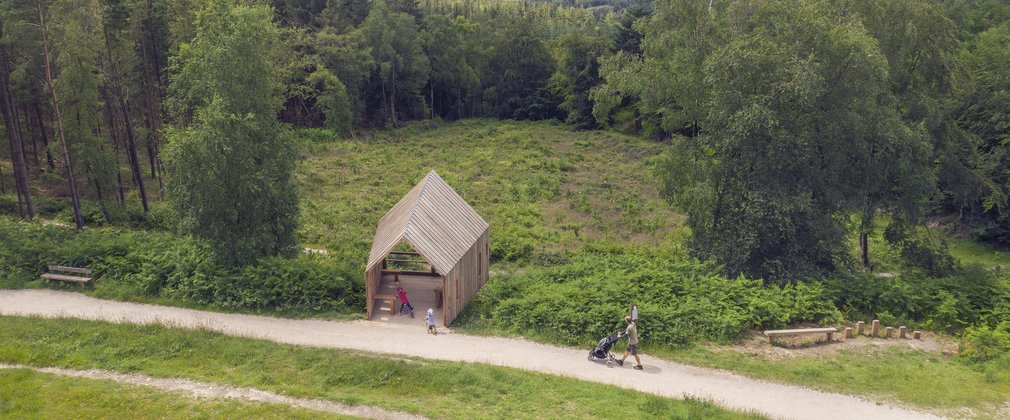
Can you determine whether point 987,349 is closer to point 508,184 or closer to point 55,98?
point 508,184

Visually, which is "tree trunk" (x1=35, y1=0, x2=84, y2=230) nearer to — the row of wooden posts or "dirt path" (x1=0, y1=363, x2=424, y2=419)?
"dirt path" (x1=0, y1=363, x2=424, y2=419)

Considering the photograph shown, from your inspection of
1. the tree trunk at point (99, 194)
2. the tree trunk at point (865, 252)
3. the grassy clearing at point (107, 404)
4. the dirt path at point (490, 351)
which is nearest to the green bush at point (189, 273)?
the dirt path at point (490, 351)

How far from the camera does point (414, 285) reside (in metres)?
23.4

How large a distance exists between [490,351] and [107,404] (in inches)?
372

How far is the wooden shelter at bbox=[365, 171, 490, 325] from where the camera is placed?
20031 millimetres

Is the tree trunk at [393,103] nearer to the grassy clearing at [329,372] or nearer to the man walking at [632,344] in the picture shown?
the grassy clearing at [329,372]

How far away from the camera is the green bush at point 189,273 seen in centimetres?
2130

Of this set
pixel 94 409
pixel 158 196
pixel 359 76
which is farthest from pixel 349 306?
pixel 359 76

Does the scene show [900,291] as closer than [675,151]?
Yes

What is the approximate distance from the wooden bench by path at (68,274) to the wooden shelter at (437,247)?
10012 mm

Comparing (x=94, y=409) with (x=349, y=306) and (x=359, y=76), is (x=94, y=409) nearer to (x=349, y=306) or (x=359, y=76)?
(x=349, y=306)

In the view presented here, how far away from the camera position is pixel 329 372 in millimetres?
16969

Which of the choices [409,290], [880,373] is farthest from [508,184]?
[880,373]

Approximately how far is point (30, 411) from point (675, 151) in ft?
73.3
